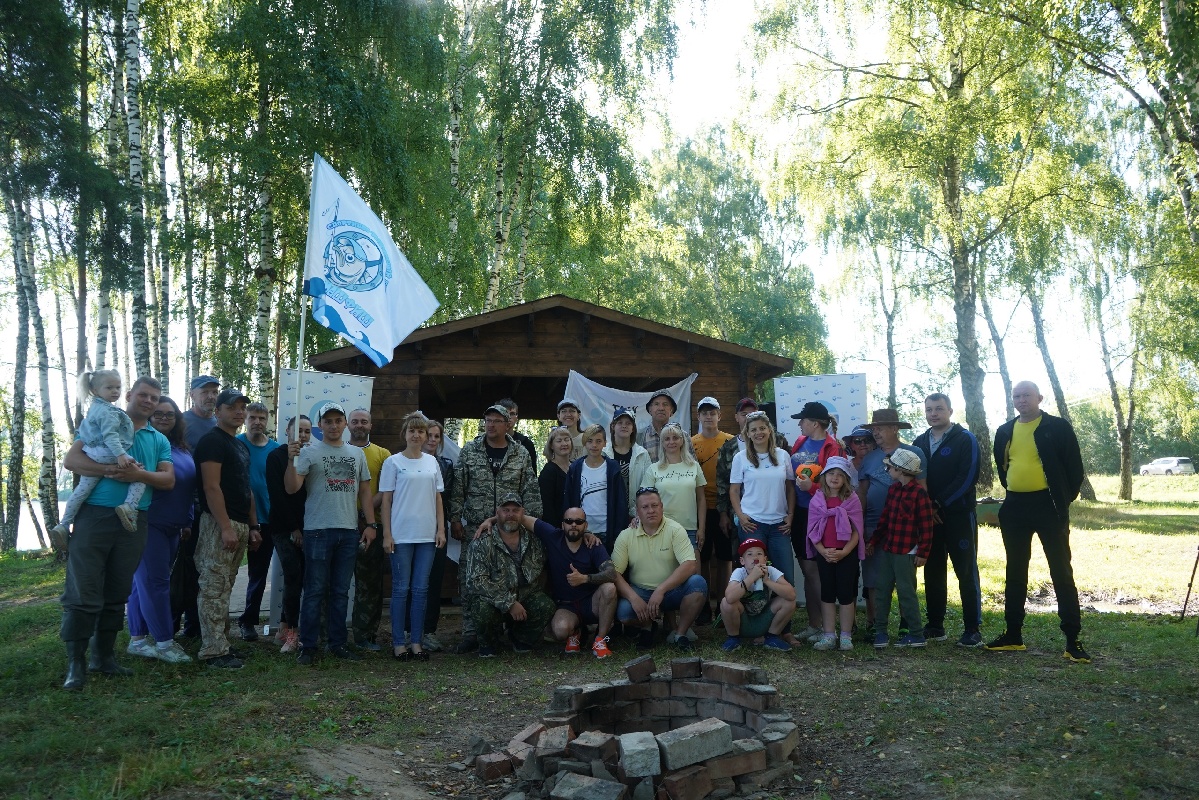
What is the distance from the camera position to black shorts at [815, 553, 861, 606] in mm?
6645

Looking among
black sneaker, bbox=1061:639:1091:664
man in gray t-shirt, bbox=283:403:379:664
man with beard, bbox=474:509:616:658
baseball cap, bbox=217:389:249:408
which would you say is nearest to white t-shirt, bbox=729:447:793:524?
man with beard, bbox=474:509:616:658

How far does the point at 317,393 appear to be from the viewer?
8.19 m

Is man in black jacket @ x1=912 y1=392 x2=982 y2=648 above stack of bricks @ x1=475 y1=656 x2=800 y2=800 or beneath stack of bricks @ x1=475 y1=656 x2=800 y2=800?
above

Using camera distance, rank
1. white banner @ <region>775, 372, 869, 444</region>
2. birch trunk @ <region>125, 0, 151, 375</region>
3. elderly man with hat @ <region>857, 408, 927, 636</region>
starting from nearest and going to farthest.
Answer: elderly man with hat @ <region>857, 408, 927, 636</region>, white banner @ <region>775, 372, 869, 444</region>, birch trunk @ <region>125, 0, 151, 375</region>

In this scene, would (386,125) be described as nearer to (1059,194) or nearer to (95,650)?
(95,650)

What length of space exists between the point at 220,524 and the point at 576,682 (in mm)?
→ 2684

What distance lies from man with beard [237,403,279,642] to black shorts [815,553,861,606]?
4288 millimetres

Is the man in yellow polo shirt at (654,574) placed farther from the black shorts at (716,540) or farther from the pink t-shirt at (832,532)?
the pink t-shirt at (832,532)

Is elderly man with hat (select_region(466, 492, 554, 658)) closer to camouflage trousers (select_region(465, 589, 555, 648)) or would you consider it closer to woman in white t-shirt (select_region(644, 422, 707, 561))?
camouflage trousers (select_region(465, 589, 555, 648))

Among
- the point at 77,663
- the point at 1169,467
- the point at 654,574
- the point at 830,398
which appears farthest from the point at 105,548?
the point at 1169,467

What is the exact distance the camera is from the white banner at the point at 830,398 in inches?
360

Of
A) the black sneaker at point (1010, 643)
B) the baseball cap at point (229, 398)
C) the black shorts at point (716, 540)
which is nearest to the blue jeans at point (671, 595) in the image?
the black shorts at point (716, 540)

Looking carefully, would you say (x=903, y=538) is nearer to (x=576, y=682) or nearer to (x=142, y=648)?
(x=576, y=682)

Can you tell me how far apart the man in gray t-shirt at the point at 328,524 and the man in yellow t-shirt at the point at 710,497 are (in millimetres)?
3005
